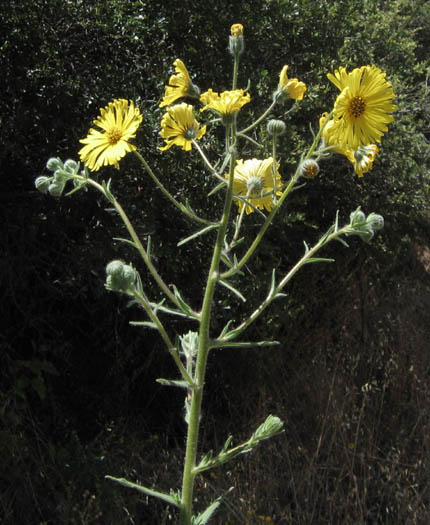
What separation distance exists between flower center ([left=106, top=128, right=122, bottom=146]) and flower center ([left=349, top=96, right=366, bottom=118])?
0.51m

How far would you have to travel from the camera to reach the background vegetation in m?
2.82

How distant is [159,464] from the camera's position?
9.96 feet

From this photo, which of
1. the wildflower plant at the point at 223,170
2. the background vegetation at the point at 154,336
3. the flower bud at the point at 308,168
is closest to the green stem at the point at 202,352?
the wildflower plant at the point at 223,170

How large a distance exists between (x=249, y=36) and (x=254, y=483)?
238cm

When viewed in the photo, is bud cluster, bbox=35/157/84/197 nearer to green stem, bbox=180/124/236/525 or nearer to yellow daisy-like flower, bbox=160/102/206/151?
yellow daisy-like flower, bbox=160/102/206/151

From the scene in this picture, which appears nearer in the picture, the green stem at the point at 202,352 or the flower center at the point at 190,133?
the green stem at the point at 202,352

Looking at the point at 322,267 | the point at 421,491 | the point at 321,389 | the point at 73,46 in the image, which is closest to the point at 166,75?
the point at 73,46

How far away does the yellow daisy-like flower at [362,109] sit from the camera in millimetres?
1232

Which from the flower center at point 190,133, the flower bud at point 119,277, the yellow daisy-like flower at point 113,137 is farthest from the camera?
the flower center at point 190,133

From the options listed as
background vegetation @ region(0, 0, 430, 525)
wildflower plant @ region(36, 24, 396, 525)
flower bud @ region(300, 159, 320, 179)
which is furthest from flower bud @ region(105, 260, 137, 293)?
background vegetation @ region(0, 0, 430, 525)

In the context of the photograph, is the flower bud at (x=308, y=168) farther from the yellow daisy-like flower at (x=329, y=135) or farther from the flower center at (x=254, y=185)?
the flower center at (x=254, y=185)

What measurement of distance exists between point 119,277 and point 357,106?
595 mm

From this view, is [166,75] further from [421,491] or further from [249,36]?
[421,491]

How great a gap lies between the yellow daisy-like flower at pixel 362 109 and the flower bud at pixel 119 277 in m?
0.51
